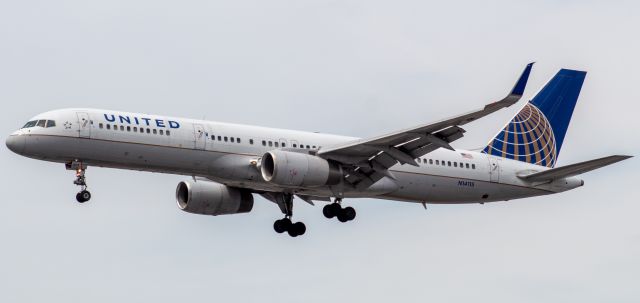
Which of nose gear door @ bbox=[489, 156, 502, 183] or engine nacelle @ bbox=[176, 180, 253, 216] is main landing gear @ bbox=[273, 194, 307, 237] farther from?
nose gear door @ bbox=[489, 156, 502, 183]

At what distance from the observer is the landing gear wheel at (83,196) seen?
5091 cm

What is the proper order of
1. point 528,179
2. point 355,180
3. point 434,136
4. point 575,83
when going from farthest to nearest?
point 575,83 → point 528,179 → point 355,180 → point 434,136

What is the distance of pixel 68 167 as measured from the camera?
167 feet

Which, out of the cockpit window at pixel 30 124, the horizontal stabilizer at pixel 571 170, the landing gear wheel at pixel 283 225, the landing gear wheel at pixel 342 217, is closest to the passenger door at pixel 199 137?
the cockpit window at pixel 30 124

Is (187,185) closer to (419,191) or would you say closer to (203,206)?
(203,206)

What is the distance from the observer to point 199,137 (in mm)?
51656

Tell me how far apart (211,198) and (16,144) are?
30.8 feet

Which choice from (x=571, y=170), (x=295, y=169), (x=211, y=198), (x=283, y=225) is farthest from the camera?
(x=283, y=225)

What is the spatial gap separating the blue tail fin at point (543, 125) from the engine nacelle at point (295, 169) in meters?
9.77

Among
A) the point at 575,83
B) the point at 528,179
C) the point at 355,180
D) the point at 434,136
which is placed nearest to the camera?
the point at 434,136

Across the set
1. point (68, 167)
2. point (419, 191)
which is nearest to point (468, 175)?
point (419, 191)

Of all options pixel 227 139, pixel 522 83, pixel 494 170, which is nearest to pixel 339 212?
pixel 227 139

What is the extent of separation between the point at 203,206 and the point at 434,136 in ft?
37.8

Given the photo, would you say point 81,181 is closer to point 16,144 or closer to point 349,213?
point 16,144
